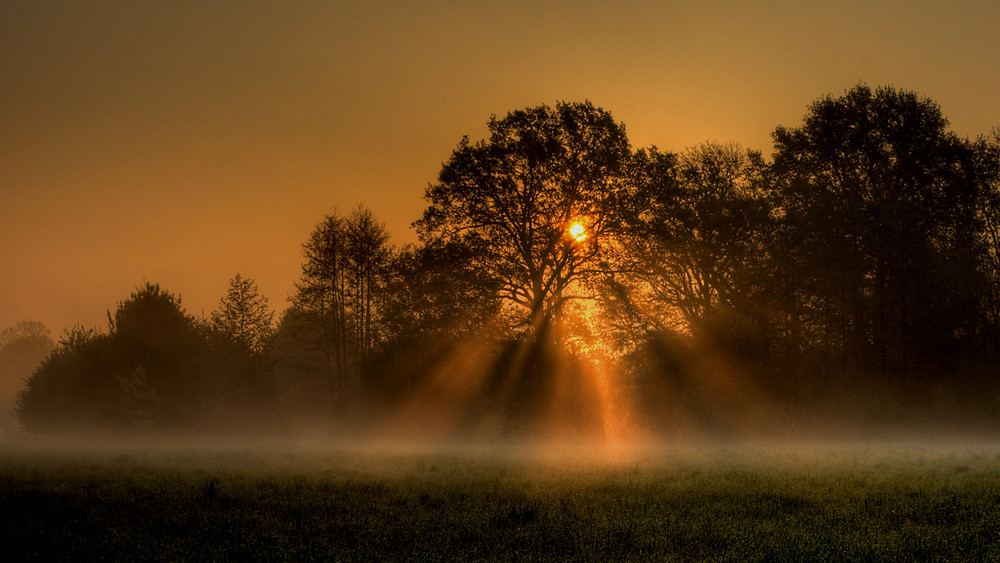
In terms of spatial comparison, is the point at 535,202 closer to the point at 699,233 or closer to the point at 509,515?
the point at 699,233

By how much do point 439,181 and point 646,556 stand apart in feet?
103

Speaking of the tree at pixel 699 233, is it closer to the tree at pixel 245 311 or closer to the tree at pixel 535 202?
the tree at pixel 535 202

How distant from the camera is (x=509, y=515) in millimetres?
9953

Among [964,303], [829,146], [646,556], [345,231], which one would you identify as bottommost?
[646,556]

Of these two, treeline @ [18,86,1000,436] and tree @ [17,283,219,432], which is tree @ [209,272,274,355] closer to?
tree @ [17,283,219,432]

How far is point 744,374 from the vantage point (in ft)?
113

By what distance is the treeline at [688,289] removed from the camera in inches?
1347

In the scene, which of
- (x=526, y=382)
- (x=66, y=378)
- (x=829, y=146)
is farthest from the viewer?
(x=66, y=378)

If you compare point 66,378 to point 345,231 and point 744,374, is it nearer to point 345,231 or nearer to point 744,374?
point 345,231

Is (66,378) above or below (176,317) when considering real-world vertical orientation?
below

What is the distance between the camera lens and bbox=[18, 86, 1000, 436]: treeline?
3422 centimetres

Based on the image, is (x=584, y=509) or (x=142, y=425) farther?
(x=142, y=425)

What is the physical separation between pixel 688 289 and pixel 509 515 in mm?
36016

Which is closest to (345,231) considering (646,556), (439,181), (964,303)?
(439,181)
